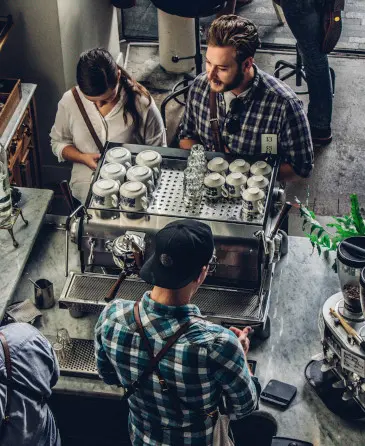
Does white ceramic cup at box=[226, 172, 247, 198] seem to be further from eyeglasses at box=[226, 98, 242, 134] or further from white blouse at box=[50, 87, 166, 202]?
white blouse at box=[50, 87, 166, 202]

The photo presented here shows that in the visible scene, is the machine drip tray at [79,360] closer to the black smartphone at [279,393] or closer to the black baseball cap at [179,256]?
the black smartphone at [279,393]

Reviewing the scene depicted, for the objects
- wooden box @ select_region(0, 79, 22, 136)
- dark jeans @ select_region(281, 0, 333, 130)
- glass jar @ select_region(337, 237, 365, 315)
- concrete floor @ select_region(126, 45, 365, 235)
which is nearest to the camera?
glass jar @ select_region(337, 237, 365, 315)

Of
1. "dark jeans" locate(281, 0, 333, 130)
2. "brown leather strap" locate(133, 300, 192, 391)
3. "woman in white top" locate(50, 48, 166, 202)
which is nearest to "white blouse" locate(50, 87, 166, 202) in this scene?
"woman in white top" locate(50, 48, 166, 202)

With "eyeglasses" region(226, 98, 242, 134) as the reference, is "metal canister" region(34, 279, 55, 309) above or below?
below

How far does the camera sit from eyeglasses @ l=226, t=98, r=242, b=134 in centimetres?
396

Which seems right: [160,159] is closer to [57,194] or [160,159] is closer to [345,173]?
[57,194]

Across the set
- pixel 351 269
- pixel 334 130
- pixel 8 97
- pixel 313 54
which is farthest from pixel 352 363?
pixel 334 130

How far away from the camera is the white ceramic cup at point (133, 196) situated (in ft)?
11.1

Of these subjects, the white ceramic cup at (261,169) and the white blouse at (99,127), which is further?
the white blouse at (99,127)

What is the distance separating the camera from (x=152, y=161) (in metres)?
3.62

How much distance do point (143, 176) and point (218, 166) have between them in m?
0.34

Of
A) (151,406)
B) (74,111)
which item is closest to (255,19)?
(74,111)

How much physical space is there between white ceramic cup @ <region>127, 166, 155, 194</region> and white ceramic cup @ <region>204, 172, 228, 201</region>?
238 mm

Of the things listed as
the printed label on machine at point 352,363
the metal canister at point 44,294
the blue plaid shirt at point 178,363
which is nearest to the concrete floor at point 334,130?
the metal canister at point 44,294
